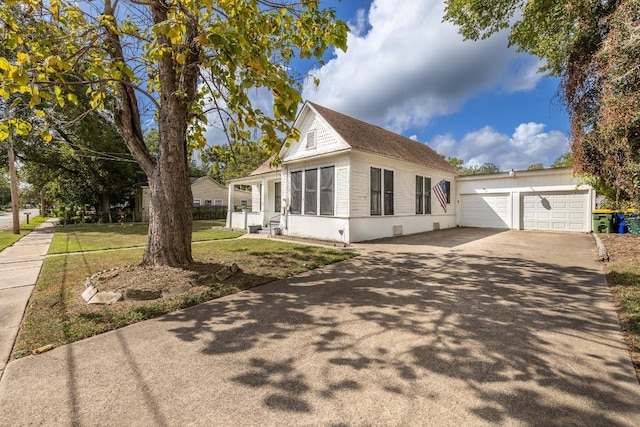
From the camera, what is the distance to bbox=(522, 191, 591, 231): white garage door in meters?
13.1

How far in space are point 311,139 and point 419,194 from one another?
605cm

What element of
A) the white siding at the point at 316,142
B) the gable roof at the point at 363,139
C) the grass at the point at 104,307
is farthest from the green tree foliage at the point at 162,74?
the gable roof at the point at 363,139

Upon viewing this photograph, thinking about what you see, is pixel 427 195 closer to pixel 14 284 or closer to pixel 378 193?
pixel 378 193

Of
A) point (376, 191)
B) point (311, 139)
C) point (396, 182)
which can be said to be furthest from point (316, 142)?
point (396, 182)

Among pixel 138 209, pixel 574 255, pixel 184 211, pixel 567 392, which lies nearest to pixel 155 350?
pixel 184 211

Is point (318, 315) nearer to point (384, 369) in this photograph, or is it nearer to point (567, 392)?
point (384, 369)

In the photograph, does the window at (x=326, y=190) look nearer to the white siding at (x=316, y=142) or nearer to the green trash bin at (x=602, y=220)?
the white siding at (x=316, y=142)

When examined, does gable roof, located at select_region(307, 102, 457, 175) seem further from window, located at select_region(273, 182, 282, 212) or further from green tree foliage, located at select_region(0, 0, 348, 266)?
green tree foliage, located at select_region(0, 0, 348, 266)

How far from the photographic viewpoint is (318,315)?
3.81m

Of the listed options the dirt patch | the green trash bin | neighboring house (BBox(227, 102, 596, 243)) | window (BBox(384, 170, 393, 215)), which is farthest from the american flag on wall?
the dirt patch

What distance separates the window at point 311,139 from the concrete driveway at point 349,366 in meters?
8.43

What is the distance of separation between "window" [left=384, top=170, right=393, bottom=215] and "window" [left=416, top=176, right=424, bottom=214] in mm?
2303

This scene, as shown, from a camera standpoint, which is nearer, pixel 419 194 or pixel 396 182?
pixel 396 182

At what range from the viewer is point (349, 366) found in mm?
2588
